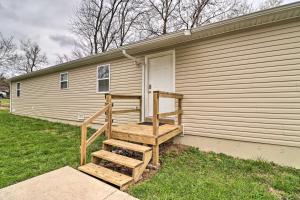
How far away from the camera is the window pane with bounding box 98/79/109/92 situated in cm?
732

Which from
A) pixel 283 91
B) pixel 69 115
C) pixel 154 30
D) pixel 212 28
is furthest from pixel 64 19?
pixel 283 91

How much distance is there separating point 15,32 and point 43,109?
2510 cm

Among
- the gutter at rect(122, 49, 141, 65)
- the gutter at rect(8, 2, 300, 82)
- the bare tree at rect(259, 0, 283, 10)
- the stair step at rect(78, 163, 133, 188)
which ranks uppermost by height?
the bare tree at rect(259, 0, 283, 10)

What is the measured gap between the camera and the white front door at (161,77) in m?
5.54

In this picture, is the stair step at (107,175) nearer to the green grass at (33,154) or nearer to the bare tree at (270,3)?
the green grass at (33,154)

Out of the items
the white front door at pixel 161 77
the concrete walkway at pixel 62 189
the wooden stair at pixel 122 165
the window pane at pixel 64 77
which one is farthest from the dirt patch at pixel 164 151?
the window pane at pixel 64 77

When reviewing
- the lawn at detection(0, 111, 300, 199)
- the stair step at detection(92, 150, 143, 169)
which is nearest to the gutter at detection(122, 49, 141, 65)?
the lawn at detection(0, 111, 300, 199)

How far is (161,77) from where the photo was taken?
5793mm

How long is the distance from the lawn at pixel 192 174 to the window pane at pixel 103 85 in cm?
275

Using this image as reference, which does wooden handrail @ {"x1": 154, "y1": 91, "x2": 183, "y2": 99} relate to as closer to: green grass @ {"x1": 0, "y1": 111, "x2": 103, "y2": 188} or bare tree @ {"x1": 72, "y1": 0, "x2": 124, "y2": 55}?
green grass @ {"x1": 0, "y1": 111, "x2": 103, "y2": 188}

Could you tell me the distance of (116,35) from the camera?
20000 mm

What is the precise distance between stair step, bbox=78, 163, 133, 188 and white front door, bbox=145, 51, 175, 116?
271 cm

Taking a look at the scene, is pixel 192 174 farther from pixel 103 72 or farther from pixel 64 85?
pixel 64 85

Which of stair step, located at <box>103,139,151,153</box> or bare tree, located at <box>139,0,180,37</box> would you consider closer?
stair step, located at <box>103,139,151,153</box>
